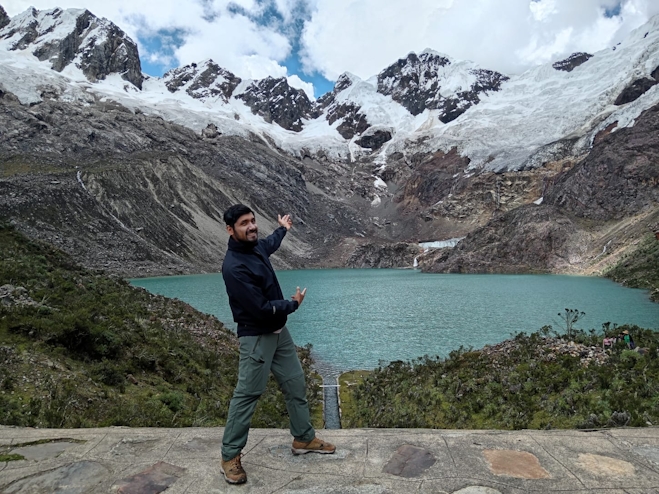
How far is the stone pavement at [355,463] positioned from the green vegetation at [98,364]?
235 cm

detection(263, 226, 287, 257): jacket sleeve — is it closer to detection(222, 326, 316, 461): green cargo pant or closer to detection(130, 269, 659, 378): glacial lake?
detection(222, 326, 316, 461): green cargo pant

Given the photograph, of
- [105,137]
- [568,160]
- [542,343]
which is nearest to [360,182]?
[568,160]

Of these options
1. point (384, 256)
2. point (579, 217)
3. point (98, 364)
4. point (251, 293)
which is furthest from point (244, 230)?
point (384, 256)

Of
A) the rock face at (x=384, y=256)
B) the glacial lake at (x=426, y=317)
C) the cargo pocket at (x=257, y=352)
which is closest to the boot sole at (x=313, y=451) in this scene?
the cargo pocket at (x=257, y=352)

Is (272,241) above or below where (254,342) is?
above

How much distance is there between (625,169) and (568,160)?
120 ft

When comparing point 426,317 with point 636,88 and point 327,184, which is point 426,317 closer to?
point 636,88

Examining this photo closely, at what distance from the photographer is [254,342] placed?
505cm

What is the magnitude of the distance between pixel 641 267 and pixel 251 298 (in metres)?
68.5

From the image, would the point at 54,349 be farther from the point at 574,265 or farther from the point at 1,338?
the point at 574,265

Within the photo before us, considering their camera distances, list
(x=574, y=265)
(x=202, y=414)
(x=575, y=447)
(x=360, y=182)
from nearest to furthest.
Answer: (x=575, y=447), (x=202, y=414), (x=574, y=265), (x=360, y=182)

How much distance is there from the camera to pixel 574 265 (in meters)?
87.4

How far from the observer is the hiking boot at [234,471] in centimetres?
456

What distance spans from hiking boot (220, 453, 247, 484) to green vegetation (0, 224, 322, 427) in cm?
384
